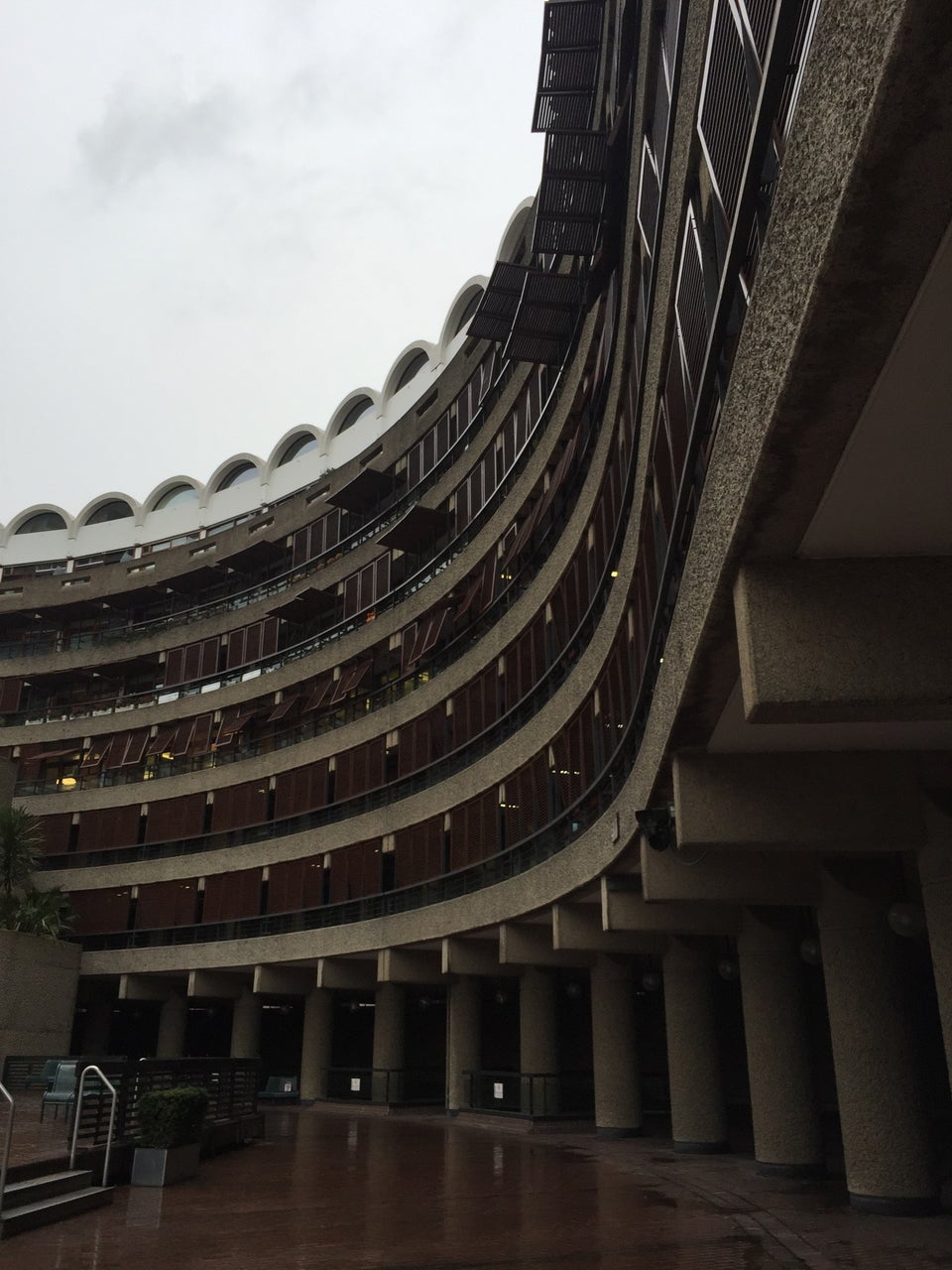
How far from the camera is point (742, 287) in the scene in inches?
225

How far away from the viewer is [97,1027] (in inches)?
1532

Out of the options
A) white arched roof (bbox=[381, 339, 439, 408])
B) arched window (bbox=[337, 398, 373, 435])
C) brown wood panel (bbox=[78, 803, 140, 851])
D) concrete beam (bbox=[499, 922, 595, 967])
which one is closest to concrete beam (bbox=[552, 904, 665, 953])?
concrete beam (bbox=[499, 922, 595, 967])

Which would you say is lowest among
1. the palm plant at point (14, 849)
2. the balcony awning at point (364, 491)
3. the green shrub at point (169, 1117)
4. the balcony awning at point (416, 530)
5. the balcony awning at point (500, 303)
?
the green shrub at point (169, 1117)

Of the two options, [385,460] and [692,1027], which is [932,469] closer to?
[692,1027]

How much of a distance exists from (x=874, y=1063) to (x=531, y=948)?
11961mm

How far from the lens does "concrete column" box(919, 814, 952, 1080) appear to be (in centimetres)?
916

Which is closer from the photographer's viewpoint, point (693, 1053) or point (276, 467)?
point (693, 1053)

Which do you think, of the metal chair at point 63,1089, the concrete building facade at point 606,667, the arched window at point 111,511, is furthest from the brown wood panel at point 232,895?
the arched window at point 111,511

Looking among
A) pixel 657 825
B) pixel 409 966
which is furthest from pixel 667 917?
pixel 409 966

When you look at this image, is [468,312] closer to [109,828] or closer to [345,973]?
[345,973]

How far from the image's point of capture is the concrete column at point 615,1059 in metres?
20.1

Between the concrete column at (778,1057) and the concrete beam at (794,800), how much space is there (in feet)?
20.4

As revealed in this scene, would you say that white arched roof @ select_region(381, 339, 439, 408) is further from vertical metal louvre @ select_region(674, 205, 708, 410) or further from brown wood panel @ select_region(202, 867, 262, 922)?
vertical metal louvre @ select_region(674, 205, 708, 410)

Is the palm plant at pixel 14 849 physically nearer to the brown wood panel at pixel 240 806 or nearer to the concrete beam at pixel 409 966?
the brown wood panel at pixel 240 806
